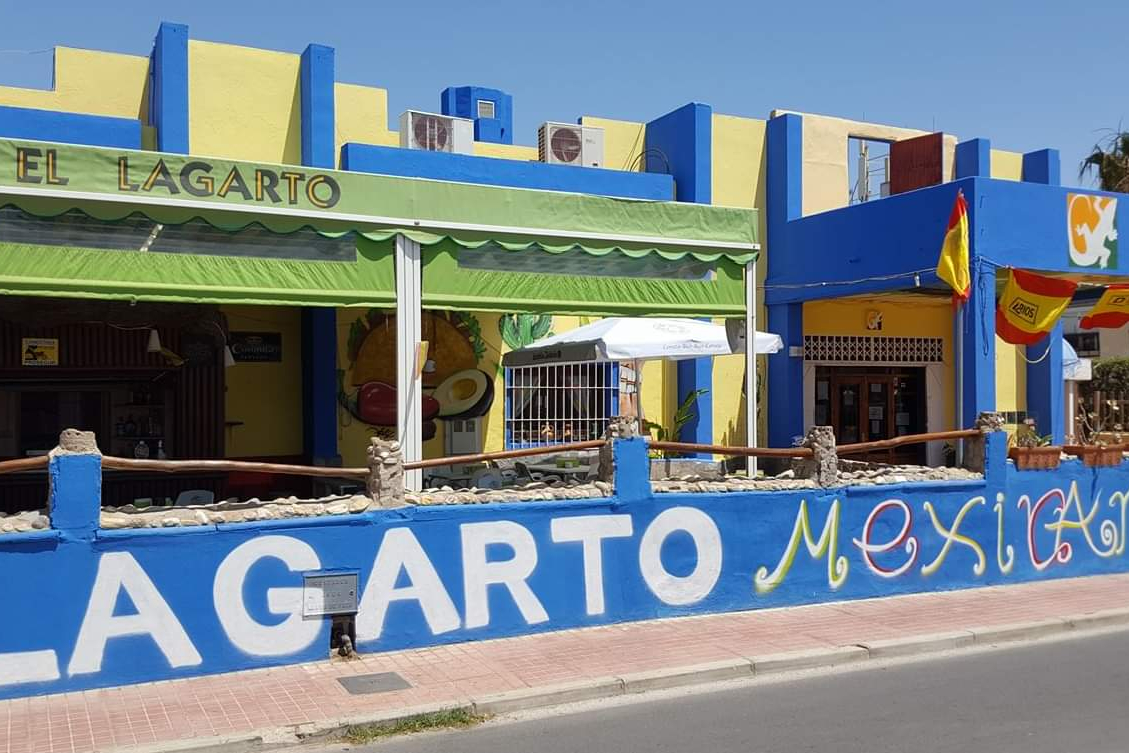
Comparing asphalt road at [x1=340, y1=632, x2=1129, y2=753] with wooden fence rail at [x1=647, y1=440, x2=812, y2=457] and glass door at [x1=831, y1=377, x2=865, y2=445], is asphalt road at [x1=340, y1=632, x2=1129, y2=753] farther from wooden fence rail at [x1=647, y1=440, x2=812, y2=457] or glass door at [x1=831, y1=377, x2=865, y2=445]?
glass door at [x1=831, y1=377, x2=865, y2=445]

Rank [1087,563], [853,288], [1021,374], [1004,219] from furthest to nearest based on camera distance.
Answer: [1021,374], [853,288], [1004,219], [1087,563]

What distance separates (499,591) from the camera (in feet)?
28.0

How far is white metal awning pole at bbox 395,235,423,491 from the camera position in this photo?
9938 millimetres

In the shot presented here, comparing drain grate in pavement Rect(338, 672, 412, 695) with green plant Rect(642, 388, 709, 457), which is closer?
drain grate in pavement Rect(338, 672, 412, 695)

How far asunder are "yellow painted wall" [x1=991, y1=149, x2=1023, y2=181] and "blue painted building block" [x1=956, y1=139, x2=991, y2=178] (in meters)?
0.47

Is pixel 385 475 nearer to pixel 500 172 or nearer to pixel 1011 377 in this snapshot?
pixel 500 172

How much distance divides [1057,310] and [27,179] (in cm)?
1170

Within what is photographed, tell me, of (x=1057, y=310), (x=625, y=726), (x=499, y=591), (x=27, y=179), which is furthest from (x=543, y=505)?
(x=1057, y=310)

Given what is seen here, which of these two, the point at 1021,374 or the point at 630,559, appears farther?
the point at 1021,374

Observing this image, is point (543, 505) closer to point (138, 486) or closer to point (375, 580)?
point (375, 580)

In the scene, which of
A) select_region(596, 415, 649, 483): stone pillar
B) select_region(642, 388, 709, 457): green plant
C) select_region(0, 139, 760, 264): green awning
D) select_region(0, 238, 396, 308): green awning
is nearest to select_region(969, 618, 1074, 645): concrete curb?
select_region(596, 415, 649, 483): stone pillar

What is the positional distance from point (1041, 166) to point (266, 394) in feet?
46.6

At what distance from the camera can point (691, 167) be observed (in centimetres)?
1608

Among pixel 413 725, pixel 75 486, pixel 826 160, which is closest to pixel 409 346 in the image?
pixel 75 486
